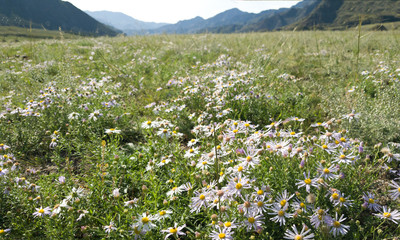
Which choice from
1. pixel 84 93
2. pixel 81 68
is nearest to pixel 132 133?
pixel 84 93

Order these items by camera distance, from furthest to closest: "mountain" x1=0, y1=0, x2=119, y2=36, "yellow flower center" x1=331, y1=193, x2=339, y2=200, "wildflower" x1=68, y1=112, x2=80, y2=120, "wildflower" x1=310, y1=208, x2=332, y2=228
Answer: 1. "mountain" x1=0, y1=0, x2=119, y2=36
2. "wildflower" x1=68, y1=112, x2=80, y2=120
3. "yellow flower center" x1=331, y1=193, x2=339, y2=200
4. "wildflower" x1=310, y1=208, x2=332, y2=228

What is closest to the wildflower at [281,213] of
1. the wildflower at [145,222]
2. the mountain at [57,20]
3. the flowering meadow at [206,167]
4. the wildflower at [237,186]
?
the flowering meadow at [206,167]

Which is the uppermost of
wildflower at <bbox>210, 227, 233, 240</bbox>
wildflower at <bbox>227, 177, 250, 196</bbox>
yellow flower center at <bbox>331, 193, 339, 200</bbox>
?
wildflower at <bbox>227, 177, 250, 196</bbox>

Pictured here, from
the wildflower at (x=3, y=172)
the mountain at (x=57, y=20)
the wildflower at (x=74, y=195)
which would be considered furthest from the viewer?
the mountain at (x=57, y=20)

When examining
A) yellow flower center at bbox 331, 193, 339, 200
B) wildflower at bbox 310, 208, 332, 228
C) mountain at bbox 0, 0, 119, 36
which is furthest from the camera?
mountain at bbox 0, 0, 119, 36

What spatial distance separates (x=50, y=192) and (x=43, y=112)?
5.69 ft

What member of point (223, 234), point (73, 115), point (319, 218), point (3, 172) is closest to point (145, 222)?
point (223, 234)

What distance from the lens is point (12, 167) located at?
1.98 meters

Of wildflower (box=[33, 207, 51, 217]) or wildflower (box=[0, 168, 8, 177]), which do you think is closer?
Answer: wildflower (box=[33, 207, 51, 217])

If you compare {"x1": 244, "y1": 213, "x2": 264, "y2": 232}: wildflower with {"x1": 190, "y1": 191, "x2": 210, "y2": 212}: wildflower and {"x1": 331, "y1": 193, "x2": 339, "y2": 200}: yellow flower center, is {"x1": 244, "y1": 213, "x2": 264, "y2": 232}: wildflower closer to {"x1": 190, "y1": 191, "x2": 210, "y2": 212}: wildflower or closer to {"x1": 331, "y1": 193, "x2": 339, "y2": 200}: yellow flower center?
{"x1": 190, "y1": 191, "x2": 210, "y2": 212}: wildflower

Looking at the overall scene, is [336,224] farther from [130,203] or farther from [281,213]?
[130,203]

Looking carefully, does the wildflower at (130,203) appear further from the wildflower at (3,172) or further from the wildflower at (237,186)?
the wildflower at (3,172)

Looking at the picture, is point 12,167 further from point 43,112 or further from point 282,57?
point 282,57

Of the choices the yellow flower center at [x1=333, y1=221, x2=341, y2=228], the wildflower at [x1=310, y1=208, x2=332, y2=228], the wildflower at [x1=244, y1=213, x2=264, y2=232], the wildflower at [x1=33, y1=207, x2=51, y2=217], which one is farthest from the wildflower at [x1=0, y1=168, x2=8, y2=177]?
the yellow flower center at [x1=333, y1=221, x2=341, y2=228]
